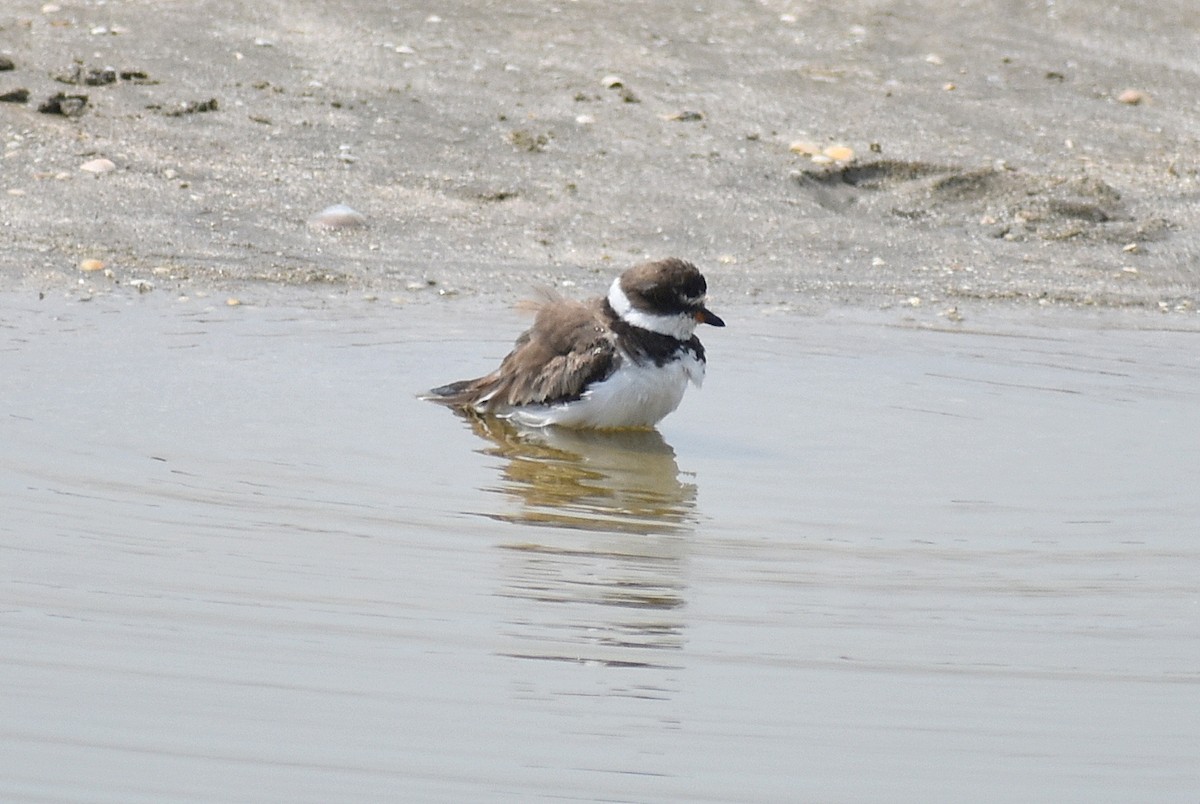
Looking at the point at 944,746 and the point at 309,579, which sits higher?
the point at 944,746

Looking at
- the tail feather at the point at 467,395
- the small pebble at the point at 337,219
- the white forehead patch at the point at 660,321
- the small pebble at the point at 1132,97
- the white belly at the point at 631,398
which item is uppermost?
the small pebble at the point at 1132,97

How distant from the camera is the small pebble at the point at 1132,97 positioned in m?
12.7

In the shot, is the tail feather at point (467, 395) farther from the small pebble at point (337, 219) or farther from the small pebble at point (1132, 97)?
the small pebble at point (1132, 97)

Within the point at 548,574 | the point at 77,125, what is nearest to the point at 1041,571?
the point at 548,574

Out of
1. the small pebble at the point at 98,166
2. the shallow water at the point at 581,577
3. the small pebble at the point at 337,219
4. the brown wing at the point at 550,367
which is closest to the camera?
the shallow water at the point at 581,577

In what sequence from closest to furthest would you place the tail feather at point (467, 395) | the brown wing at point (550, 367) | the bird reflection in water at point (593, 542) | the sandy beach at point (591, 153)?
the bird reflection in water at point (593, 542) → the brown wing at point (550, 367) → the tail feather at point (467, 395) → the sandy beach at point (591, 153)

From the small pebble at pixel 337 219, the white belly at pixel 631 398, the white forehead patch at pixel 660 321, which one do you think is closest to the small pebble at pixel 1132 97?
the small pebble at pixel 337 219

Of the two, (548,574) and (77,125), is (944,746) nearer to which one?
(548,574)

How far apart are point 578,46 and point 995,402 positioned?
553 centimetres

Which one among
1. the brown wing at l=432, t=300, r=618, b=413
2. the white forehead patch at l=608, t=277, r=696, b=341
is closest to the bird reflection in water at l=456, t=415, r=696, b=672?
the brown wing at l=432, t=300, r=618, b=413

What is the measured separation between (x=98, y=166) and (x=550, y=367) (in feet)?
12.9

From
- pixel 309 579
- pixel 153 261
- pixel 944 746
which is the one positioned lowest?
pixel 153 261

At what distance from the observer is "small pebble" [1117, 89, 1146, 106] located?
500 inches

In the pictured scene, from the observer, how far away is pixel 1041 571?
536 centimetres
